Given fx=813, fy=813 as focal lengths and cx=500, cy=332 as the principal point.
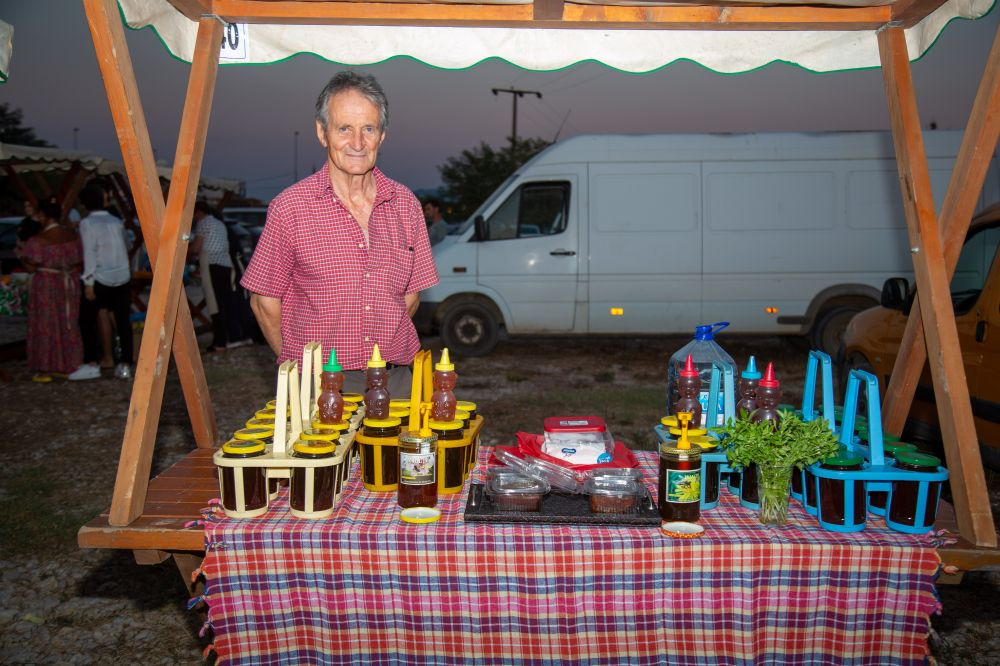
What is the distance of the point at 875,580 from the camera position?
2184 millimetres

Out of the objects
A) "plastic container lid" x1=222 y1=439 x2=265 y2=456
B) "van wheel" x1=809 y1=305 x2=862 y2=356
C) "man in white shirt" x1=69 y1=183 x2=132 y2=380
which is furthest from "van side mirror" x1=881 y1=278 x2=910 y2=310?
"man in white shirt" x1=69 y1=183 x2=132 y2=380

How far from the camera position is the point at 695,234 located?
10000mm

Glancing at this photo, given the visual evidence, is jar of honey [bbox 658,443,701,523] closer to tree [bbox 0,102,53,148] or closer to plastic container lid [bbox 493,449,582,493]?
plastic container lid [bbox 493,449,582,493]

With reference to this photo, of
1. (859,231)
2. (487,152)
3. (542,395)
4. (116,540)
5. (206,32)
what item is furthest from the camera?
(487,152)

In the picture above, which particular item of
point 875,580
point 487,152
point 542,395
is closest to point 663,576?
point 875,580

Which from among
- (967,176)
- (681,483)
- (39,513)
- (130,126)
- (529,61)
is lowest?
(39,513)

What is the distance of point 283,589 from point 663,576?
3.40 ft

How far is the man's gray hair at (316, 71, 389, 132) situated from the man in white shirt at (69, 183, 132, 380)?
6.69 metres

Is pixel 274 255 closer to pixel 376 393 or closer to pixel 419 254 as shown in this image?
pixel 419 254

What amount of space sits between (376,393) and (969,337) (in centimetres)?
401

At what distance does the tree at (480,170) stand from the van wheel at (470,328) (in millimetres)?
25032

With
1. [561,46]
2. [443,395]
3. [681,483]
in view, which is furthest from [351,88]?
[681,483]

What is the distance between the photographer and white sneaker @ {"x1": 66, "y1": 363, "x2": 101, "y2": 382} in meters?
9.05

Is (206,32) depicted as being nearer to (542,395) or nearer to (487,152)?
(542,395)
